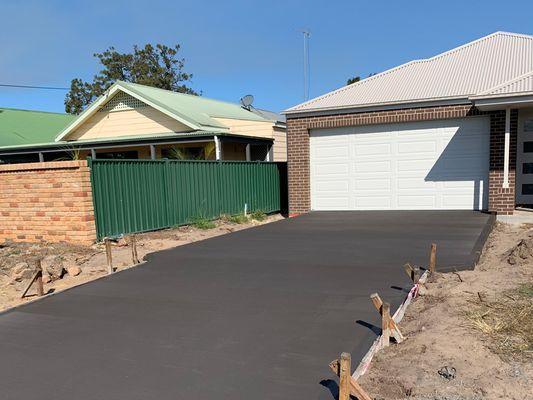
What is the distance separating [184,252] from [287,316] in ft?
13.4

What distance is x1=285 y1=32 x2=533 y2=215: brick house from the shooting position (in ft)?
37.7

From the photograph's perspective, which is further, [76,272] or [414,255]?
[76,272]

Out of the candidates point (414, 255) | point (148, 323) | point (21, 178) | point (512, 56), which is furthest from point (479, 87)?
point (21, 178)

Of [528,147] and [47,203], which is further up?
[528,147]

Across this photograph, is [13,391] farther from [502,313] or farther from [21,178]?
[21,178]

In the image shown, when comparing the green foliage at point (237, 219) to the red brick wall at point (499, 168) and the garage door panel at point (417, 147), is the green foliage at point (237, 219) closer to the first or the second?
the garage door panel at point (417, 147)

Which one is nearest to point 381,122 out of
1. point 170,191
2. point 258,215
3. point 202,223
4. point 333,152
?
point 333,152

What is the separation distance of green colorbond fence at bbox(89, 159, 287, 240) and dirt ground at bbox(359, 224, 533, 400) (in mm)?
7211

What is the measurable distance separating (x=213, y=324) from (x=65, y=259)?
16.9 feet

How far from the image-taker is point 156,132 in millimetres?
19047

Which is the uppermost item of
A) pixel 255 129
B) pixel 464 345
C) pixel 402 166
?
pixel 255 129

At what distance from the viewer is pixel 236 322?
177 inches

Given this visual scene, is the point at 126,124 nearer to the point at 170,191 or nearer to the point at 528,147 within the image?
the point at 170,191

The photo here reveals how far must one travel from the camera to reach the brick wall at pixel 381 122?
1138cm
